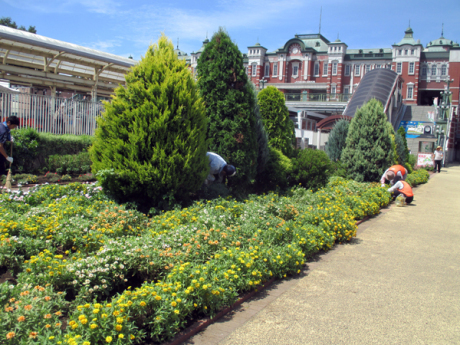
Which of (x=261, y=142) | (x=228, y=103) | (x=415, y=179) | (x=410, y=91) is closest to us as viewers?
(x=228, y=103)

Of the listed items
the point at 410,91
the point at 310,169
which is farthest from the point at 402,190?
the point at 410,91

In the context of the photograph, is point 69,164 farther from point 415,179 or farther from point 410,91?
point 410,91

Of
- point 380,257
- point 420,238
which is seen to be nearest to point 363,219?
point 420,238

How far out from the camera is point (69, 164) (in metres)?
8.76

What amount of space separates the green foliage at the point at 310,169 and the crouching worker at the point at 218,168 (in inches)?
108

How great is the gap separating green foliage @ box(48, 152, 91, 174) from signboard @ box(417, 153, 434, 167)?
24.2m

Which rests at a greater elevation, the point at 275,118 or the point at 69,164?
the point at 275,118

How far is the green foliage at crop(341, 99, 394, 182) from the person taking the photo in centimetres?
1194

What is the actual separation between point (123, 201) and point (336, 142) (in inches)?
414

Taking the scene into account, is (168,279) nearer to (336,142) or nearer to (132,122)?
(132,122)

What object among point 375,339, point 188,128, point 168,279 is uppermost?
point 188,128

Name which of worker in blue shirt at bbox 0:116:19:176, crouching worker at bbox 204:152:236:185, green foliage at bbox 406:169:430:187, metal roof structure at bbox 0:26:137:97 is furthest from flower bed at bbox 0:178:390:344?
green foliage at bbox 406:169:430:187

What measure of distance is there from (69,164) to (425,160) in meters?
24.9

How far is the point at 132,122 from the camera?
547cm
